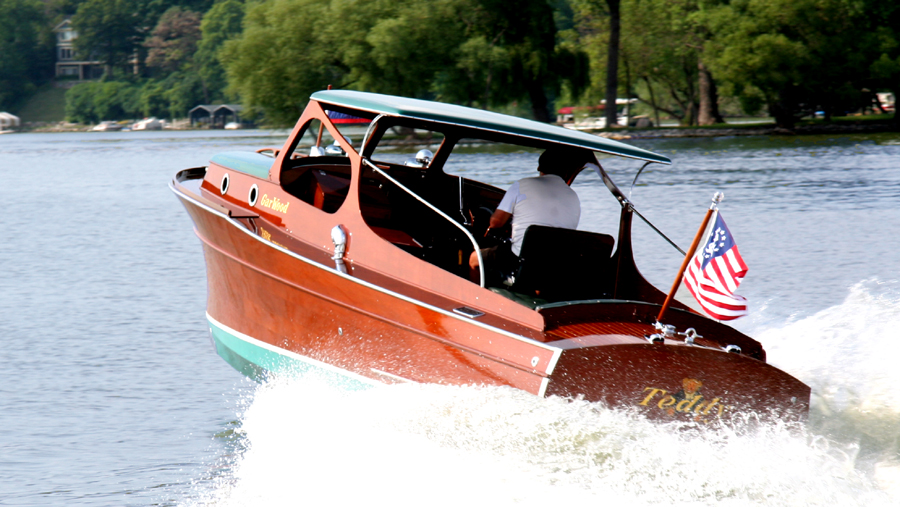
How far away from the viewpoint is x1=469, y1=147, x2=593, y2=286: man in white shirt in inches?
210

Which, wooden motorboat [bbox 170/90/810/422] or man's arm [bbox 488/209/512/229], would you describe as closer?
wooden motorboat [bbox 170/90/810/422]

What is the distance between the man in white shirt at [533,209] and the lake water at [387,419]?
0.96 metres

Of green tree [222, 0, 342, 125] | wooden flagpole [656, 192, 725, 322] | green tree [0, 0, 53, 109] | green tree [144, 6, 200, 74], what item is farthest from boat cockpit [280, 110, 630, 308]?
green tree [0, 0, 53, 109]

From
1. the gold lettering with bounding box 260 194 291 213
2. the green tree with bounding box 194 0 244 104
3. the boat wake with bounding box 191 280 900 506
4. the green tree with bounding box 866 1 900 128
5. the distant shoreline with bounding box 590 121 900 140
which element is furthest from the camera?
the green tree with bounding box 194 0 244 104

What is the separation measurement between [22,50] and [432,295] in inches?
5753

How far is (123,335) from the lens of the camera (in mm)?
8930

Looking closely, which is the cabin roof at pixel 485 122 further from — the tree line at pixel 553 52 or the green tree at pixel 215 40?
the green tree at pixel 215 40

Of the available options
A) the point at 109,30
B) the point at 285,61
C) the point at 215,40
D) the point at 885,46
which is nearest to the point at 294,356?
the point at 285,61

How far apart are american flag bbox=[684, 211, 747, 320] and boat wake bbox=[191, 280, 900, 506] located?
0.58 m

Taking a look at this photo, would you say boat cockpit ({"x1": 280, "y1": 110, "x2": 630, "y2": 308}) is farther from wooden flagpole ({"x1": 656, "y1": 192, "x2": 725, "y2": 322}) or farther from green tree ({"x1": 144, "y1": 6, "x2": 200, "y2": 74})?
green tree ({"x1": 144, "y1": 6, "x2": 200, "y2": 74})

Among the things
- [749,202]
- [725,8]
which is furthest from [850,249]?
[725,8]

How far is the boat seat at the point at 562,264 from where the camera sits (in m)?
5.10

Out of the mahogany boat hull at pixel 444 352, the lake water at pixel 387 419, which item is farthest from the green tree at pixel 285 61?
the mahogany boat hull at pixel 444 352

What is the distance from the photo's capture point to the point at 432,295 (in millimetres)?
5023
